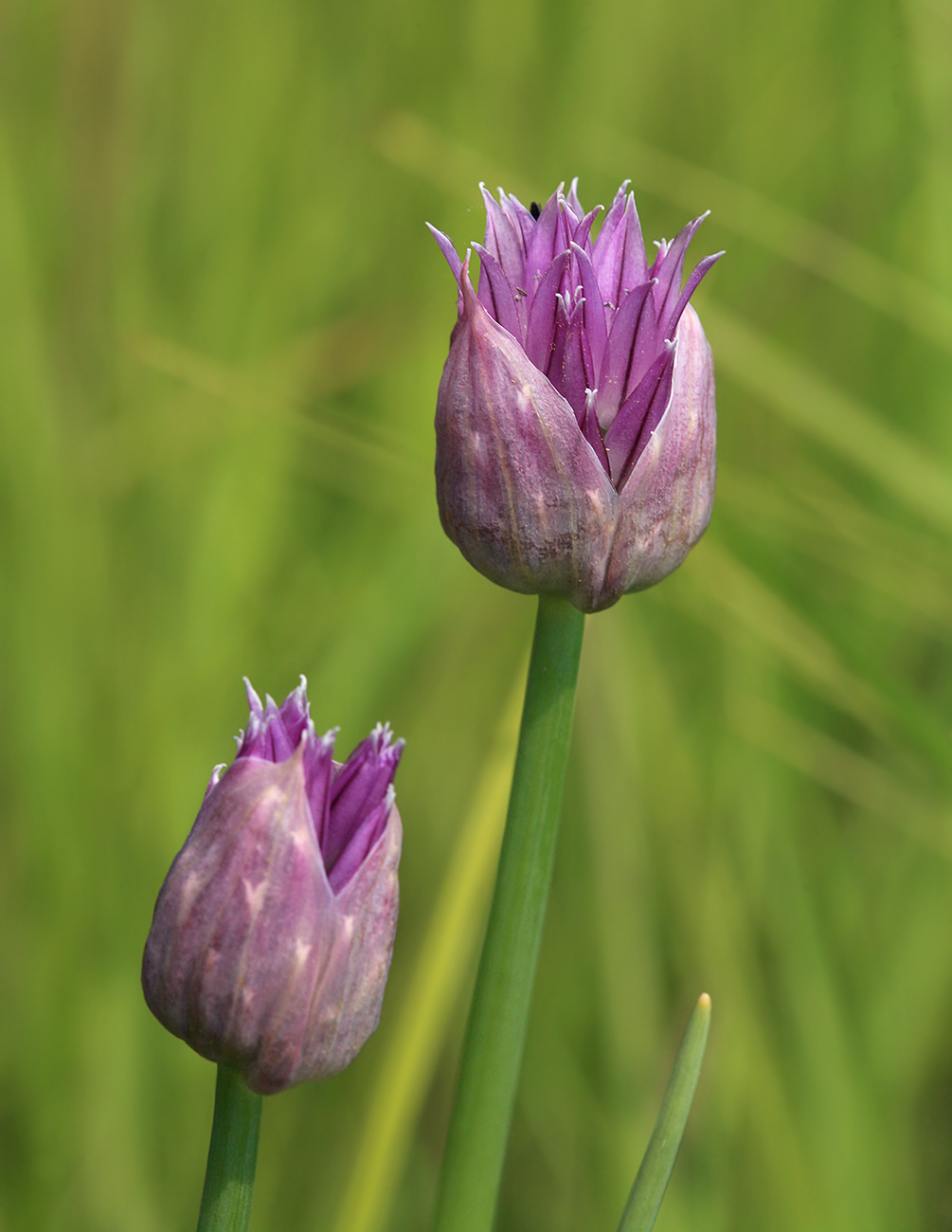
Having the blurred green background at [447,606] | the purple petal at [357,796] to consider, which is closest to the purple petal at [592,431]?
the purple petal at [357,796]

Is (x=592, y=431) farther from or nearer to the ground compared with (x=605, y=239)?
nearer to the ground

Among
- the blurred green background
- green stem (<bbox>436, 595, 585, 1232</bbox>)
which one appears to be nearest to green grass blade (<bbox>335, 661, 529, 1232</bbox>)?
the blurred green background

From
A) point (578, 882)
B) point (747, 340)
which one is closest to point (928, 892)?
point (578, 882)

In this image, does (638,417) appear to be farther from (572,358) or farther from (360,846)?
(360,846)

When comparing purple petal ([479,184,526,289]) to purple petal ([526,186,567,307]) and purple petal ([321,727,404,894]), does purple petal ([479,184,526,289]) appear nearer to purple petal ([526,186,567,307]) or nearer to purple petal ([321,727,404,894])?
purple petal ([526,186,567,307])

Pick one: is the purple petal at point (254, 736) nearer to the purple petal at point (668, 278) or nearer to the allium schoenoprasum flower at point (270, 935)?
the allium schoenoprasum flower at point (270, 935)

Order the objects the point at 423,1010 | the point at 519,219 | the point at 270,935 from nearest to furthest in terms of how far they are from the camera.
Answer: the point at 270,935
the point at 519,219
the point at 423,1010

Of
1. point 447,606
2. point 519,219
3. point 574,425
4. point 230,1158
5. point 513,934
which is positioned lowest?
point 230,1158

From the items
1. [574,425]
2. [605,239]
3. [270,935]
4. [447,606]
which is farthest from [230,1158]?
[447,606]
